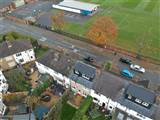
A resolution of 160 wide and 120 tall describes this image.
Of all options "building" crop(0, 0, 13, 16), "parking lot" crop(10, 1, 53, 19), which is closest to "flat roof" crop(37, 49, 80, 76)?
"parking lot" crop(10, 1, 53, 19)

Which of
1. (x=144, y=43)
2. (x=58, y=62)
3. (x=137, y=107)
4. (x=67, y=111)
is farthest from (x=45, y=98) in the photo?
(x=144, y=43)

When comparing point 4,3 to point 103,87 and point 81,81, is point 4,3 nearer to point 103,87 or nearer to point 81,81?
point 81,81

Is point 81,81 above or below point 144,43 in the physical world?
below

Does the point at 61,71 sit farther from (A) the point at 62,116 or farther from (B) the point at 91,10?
(B) the point at 91,10

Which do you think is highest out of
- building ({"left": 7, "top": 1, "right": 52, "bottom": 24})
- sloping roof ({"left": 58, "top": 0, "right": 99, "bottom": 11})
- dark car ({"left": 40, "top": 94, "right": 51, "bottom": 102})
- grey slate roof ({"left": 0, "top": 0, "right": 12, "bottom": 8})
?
sloping roof ({"left": 58, "top": 0, "right": 99, "bottom": 11})

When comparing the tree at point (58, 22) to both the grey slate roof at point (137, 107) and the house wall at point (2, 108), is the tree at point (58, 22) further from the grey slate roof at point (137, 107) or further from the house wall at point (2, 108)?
the grey slate roof at point (137, 107)

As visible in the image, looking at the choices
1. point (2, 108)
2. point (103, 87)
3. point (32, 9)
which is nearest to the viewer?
point (2, 108)

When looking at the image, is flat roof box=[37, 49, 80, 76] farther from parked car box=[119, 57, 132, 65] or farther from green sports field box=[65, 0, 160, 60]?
green sports field box=[65, 0, 160, 60]

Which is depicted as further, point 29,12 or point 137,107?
point 29,12

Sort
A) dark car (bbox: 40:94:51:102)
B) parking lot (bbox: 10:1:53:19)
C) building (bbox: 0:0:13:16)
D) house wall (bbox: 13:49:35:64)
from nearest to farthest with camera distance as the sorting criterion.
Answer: dark car (bbox: 40:94:51:102) < house wall (bbox: 13:49:35:64) < parking lot (bbox: 10:1:53:19) < building (bbox: 0:0:13:16)

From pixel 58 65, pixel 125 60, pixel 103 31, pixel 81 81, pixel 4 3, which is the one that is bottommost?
pixel 125 60
